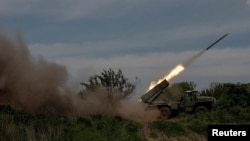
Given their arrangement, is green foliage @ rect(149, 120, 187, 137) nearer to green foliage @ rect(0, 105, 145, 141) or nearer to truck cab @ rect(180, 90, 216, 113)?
green foliage @ rect(0, 105, 145, 141)

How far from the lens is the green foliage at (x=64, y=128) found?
64.7 feet

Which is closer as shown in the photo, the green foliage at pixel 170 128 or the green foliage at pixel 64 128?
the green foliage at pixel 64 128

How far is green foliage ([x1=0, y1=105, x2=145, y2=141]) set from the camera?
19719mm

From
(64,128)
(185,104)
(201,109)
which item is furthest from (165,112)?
(64,128)

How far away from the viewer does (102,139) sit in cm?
2125

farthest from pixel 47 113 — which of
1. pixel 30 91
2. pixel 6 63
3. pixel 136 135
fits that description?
pixel 136 135

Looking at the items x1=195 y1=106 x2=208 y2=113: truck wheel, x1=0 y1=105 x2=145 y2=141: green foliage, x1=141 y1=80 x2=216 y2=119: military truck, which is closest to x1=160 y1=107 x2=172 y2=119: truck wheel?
x1=141 y1=80 x2=216 y2=119: military truck

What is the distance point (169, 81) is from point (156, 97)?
2.16 m

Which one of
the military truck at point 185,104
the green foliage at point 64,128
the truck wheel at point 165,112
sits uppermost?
the military truck at point 185,104

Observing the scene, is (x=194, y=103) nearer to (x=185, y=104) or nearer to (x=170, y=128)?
(x=185, y=104)

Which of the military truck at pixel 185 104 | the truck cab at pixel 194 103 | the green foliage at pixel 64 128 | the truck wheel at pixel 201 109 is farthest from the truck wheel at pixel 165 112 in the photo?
the green foliage at pixel 64 128

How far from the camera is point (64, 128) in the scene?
75.3 feet

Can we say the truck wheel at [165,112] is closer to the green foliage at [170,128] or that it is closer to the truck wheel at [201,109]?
the truck wheel at [201,109]

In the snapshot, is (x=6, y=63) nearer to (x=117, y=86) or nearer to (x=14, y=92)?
(x=14, y=92)
